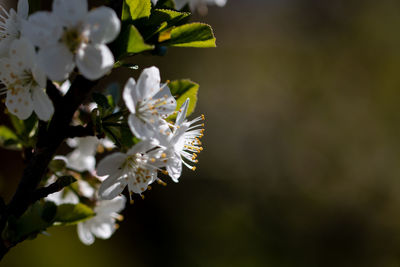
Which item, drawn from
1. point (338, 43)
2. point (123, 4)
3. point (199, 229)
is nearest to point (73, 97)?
point (123, 4)

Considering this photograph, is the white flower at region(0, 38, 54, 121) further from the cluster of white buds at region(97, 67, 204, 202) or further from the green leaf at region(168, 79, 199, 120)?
the green leaf at region(168, 79, 199, 120)

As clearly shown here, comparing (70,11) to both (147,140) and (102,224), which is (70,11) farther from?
(102,224)

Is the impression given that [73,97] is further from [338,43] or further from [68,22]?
[338,43]

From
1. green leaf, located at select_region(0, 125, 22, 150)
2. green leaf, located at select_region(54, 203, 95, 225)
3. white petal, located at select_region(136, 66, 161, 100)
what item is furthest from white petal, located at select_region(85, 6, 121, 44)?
green leaf, located at select_region(0, 125, 22, 150)

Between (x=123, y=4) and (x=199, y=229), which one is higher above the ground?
(x=123, y=4)

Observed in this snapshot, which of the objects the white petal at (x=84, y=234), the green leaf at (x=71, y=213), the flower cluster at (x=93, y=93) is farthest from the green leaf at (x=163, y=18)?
the white petal at (x=84, y=234)

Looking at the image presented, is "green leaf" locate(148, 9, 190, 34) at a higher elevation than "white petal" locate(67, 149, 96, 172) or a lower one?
higher
